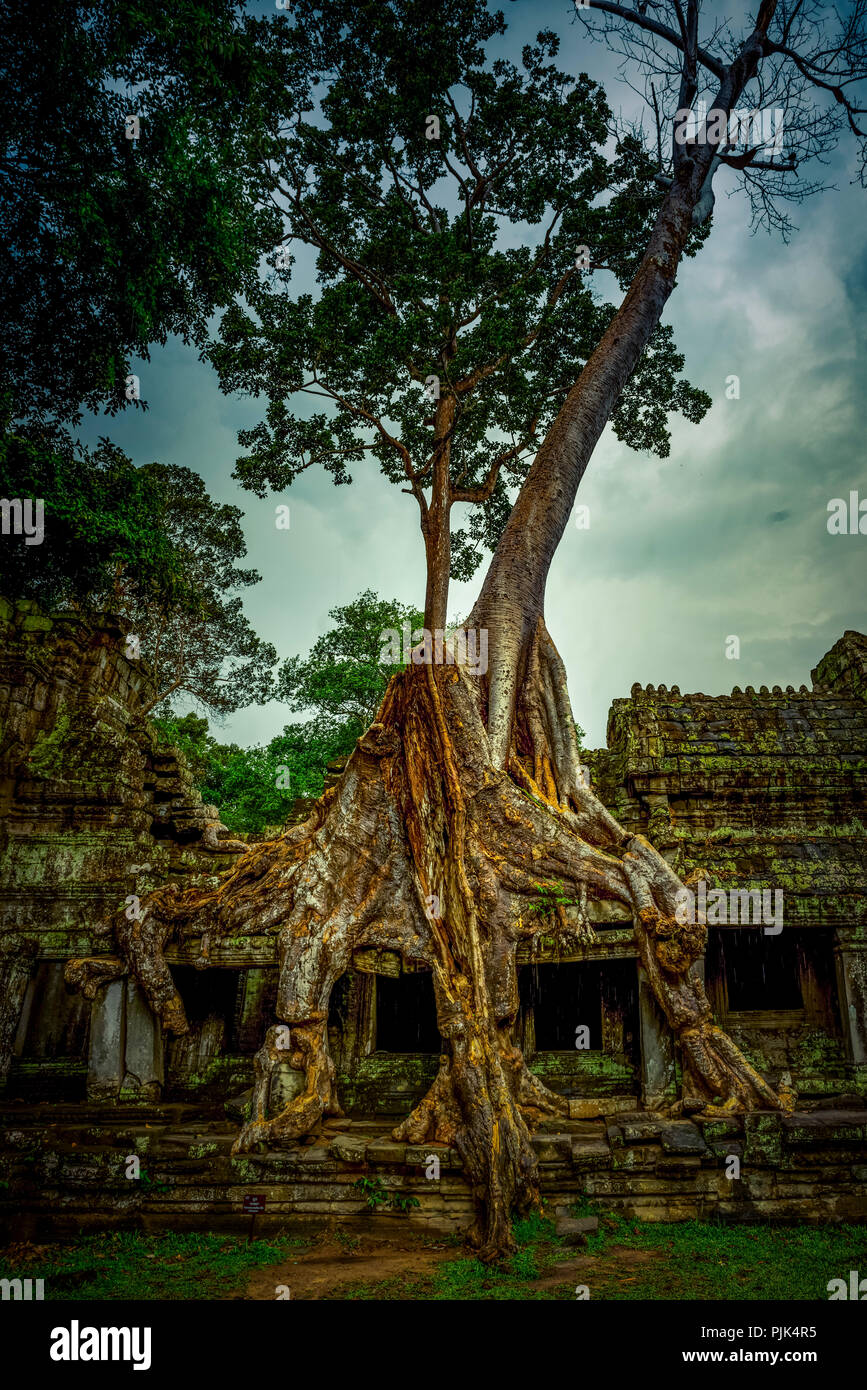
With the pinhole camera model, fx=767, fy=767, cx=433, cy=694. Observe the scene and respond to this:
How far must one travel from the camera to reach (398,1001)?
10.1 meters

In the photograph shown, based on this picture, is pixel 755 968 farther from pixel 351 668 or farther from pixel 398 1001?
pixel 351 668

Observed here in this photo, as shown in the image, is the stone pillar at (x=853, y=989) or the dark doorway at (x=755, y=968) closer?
the stone pillar at (x=853, y=989)

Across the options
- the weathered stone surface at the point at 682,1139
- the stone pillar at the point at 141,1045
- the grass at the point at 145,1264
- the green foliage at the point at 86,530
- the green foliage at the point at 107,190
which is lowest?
the grass at the point at 145,1264

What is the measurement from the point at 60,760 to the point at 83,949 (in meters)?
2.35

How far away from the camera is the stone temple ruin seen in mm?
5270

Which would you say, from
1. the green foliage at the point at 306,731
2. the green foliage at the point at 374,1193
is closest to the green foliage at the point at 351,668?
the green foliage at the point at 306,731

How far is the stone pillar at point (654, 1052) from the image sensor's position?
619cm

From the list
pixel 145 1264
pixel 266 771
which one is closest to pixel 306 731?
pixel 266 771

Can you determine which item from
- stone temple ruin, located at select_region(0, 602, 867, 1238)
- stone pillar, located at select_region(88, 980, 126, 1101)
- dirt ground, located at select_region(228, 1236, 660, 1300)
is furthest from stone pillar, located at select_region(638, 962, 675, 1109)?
stone pillar, located at select_region(88, 980, 126, 1101)

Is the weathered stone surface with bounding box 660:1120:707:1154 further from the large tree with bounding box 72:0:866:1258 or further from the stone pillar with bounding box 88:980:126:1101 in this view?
the stone pillar with bounding box 88:980:126:1101

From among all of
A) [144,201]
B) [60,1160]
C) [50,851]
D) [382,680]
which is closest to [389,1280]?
[60,1160]

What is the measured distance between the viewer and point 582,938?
638cm

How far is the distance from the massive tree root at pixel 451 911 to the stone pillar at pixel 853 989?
2314 mm

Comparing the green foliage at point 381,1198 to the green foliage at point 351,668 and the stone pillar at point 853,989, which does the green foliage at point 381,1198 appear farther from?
the green foliage at point 351,668
